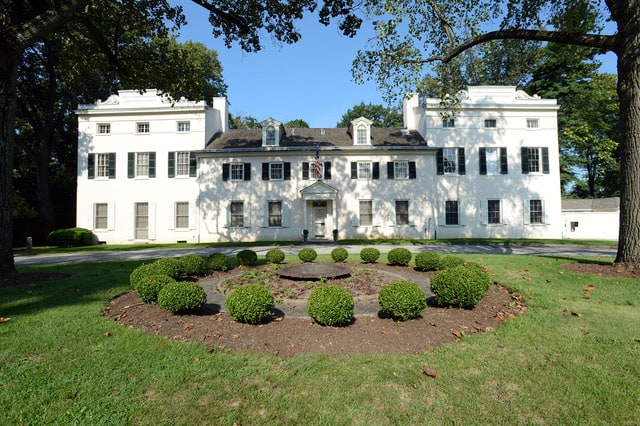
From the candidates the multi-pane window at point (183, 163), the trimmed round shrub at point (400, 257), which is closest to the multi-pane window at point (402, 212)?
the trimmed round shrub at point (400, 257)

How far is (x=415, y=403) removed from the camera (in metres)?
2.96

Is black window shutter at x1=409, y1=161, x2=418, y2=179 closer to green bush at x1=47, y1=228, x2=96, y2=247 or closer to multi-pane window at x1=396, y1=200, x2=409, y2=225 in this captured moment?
multi-pane window at x1=396, y1=200, x2=409, y2=225

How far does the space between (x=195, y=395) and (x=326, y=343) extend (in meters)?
1.72

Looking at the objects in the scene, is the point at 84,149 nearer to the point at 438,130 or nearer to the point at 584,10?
the point at 438,130

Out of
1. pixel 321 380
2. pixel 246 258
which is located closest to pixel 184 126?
pixel 246 258

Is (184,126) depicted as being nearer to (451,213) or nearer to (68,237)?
(68,237)

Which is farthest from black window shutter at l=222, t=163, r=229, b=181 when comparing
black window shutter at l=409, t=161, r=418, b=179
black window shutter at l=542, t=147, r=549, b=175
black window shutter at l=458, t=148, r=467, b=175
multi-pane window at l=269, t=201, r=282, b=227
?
black window shutter at l=542, t=147, r=549, b=175

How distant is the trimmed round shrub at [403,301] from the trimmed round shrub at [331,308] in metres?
0.60

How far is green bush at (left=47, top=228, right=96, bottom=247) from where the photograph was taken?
21.8 metres

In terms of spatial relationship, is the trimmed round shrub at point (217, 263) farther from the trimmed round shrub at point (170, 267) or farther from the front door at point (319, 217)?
the front door at point (319, 217)

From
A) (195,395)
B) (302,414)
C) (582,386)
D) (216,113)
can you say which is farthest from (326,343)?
(216,113)

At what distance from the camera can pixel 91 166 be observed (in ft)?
78.9

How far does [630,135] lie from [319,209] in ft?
57.0

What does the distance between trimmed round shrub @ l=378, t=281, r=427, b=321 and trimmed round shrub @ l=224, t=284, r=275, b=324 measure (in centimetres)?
173
